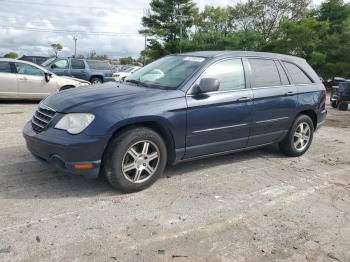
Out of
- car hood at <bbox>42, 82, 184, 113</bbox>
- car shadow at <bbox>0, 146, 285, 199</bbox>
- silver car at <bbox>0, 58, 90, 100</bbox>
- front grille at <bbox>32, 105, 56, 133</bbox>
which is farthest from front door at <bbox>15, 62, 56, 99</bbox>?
front grille at <bbox>32, 105, 56, 133</bbox>

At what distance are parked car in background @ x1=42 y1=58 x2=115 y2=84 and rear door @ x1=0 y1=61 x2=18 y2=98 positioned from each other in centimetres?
369

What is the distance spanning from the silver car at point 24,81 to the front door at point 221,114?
21.6ft

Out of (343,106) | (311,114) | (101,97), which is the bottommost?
(343,106)

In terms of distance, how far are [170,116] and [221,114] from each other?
790 millimetres

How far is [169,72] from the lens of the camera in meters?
4.81

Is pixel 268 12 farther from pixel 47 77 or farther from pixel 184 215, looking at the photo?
pixel 184 215

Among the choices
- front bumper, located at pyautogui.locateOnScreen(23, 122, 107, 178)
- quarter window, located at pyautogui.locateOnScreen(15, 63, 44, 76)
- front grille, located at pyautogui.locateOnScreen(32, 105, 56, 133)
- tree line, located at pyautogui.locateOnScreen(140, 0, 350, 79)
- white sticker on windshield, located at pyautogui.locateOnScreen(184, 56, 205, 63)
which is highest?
tree line, located at pyautogui.locateOnScreen(140, 0, 350, 79)

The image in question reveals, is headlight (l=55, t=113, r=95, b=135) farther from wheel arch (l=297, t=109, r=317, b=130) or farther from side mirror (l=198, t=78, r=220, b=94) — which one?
wheel arch (l=297, t=109, r=317, b=130)

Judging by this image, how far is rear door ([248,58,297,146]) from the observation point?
508 centimetres

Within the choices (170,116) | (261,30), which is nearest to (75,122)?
(170,116)

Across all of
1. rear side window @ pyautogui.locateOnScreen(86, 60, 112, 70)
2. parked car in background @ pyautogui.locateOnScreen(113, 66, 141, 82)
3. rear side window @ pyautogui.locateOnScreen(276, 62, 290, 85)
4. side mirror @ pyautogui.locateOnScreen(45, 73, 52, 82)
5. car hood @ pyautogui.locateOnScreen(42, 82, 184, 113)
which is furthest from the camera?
rear side window @ pyautogui.locateOnScreen(86, 60, 112, 70)

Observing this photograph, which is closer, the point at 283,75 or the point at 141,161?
the point at 141,161

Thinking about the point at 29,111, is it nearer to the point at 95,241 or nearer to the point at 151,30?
the point at 95,241

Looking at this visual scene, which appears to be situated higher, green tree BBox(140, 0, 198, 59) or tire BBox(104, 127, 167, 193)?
green tree BBox(140, 0, 198, 59)
